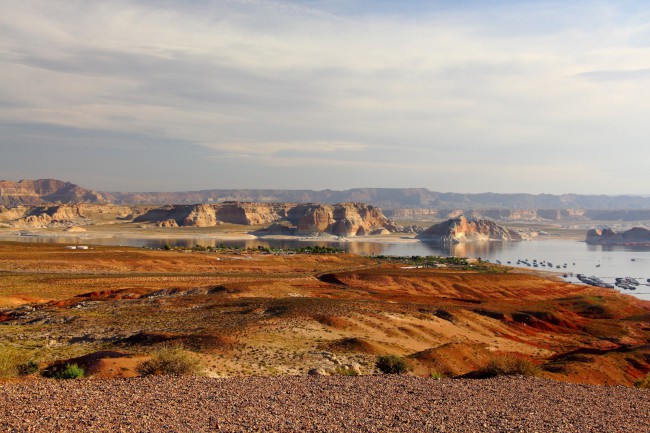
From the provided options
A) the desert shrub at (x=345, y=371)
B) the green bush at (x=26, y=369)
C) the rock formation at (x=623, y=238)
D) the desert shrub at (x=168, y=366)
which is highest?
the desert shrub at (x=168, y=366)

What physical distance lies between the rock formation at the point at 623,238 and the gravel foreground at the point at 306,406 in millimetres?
164061

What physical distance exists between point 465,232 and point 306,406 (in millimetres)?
158670

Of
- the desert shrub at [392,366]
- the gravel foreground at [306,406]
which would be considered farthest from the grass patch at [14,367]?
the desert shrub at [392,366]

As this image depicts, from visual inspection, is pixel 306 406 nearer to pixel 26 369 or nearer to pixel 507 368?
pixel 507 368

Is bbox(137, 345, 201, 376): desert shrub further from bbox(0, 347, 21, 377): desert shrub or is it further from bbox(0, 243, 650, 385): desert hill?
bbox(0, 347, 21, 377): desert shrub

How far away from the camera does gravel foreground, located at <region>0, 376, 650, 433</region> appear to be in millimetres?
9289

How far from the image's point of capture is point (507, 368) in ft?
51.6

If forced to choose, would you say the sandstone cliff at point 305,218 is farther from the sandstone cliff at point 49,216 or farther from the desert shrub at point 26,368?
the desert shrub at point 26,368

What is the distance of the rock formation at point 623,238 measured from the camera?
158750 millimetres

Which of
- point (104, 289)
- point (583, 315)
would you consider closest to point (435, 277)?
point (583, 315)

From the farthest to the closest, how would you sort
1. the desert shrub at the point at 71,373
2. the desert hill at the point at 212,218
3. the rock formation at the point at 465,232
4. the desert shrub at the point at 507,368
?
1. the desert hill at the point at 212,218
2. the rock formation at the point at 465,232
3. the desert shrub at the point at 507,368
4. the desert shrub at the point at 71,373

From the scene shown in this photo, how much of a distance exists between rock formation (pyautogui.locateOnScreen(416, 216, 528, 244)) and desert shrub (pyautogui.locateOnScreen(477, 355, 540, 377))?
13475cm

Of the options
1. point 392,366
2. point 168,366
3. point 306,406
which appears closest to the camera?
point 306,406

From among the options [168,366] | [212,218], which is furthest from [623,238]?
[168,366]
